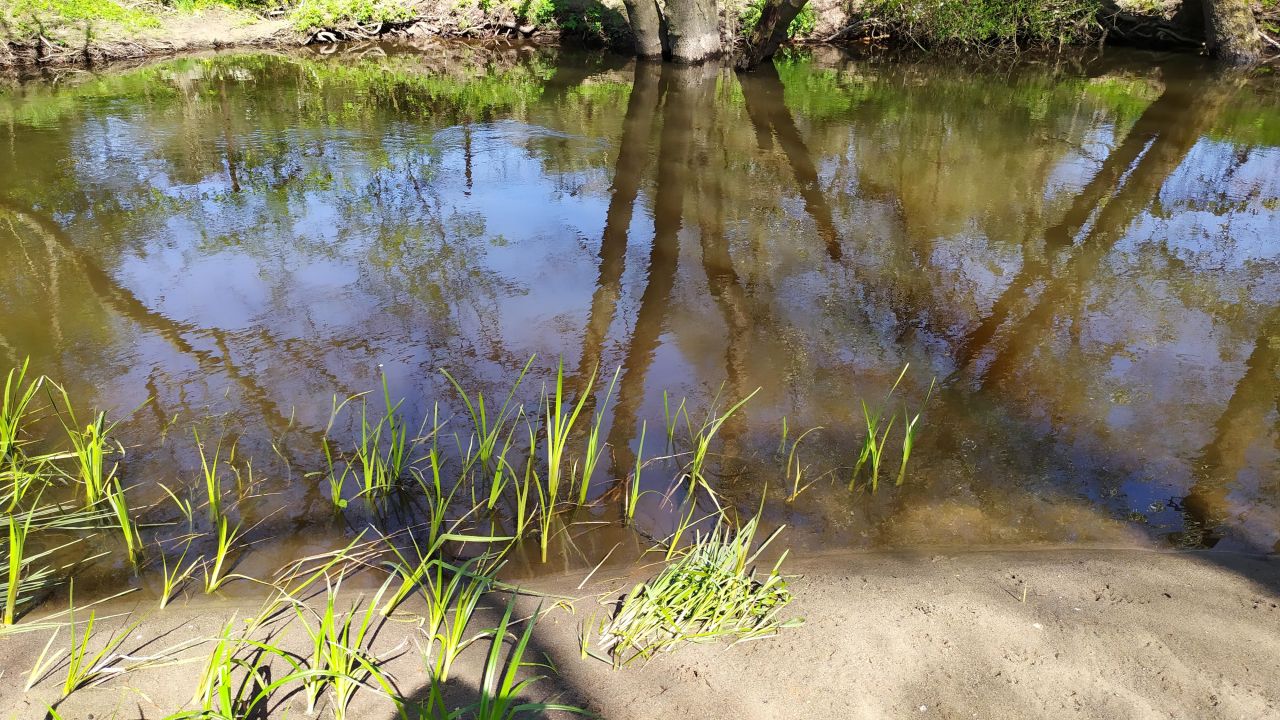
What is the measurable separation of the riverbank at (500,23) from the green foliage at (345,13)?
22 mm

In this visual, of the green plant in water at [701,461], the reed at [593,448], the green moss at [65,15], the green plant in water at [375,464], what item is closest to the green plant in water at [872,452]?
the green plant in water at [701,461]

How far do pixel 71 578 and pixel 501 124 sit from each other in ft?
24.3

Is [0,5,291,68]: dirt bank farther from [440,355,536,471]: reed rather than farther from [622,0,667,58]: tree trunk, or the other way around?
[440,355,536,471]: reed

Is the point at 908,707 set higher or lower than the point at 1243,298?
lower

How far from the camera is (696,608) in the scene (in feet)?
7.47

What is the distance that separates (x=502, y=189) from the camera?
665 centimetres

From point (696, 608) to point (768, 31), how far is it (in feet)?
40.7

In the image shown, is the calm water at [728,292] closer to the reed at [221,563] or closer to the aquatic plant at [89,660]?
the reed at [221,563]

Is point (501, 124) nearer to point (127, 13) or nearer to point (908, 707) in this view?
point (908, 707)

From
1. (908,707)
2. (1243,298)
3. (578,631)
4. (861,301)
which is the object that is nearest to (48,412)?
(578,631)

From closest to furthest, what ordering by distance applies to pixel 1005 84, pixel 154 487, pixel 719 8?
pixel 154 487 < pixel 1005 84 < pixel 719 8

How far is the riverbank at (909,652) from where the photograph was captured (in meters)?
2.04

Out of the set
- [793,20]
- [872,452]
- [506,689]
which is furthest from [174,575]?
[793,20]

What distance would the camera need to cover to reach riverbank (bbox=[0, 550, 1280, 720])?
2.04 meters
